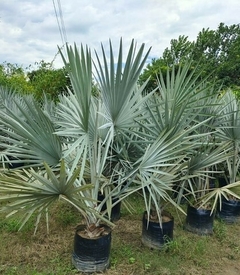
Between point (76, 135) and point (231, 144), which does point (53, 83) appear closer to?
point (231, 144)

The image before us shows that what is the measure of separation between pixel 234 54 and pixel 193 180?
15317 mm

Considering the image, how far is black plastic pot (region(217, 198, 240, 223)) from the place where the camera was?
10.1 ft

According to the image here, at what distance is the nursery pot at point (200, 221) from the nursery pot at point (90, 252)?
116cm

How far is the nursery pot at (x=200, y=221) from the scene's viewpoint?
2693mm

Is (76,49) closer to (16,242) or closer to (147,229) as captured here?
(147,229)

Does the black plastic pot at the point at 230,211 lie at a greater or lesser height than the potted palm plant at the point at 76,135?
lesser

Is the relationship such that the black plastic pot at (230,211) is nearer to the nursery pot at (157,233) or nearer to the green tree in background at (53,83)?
the nursery pot at (157,233)

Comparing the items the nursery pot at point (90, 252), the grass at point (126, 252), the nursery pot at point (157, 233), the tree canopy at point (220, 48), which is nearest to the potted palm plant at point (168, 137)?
the nursery pot at point (157, 233)

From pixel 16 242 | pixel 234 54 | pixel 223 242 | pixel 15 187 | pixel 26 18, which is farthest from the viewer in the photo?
pixel 234 54

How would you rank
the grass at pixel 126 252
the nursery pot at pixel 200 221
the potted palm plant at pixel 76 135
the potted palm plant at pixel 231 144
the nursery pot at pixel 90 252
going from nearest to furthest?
the potted palm plant at pixel 76 135, the nursery pot at pixel 90 252, the grass at pixel 126 252, the nursery pot at pixel 200 221, the potted palm plant at pixel 231 144

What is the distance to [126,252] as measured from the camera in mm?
2262

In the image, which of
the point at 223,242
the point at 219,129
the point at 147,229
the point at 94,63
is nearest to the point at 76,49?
the point at 94,63

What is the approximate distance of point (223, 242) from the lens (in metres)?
2.62

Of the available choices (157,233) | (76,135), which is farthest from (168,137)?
(157,233)
